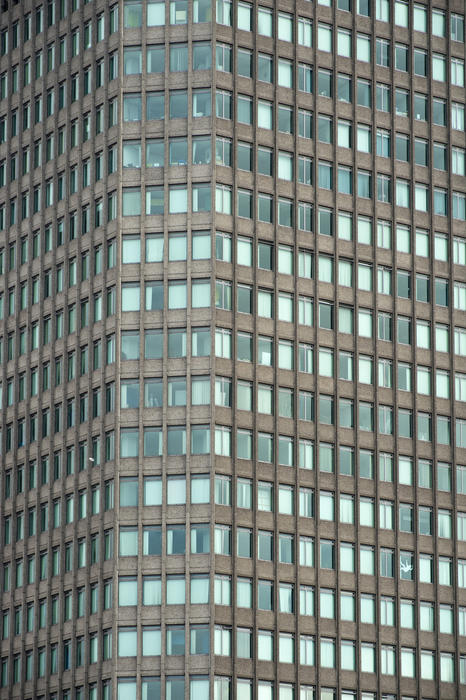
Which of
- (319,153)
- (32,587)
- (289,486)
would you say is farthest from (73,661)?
(319,153)

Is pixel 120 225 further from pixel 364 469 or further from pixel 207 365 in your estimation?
pixel 364 469

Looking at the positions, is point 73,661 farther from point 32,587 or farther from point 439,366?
point 439,366

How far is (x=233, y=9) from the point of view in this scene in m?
142

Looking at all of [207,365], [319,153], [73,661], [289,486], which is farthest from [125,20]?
[73,661]

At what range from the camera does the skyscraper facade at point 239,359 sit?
13425cm

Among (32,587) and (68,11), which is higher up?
(68,11)

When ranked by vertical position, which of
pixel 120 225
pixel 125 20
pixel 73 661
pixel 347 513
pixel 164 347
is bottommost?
pixel 73 661

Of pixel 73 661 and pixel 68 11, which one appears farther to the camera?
pixel 68 11

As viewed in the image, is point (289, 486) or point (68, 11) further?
point (68, 11)

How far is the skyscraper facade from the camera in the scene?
134250 mm

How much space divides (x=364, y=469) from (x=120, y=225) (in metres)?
23.3

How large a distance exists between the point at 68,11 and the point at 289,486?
3841 cm

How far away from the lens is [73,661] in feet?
452

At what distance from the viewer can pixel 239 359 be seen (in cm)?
13700
